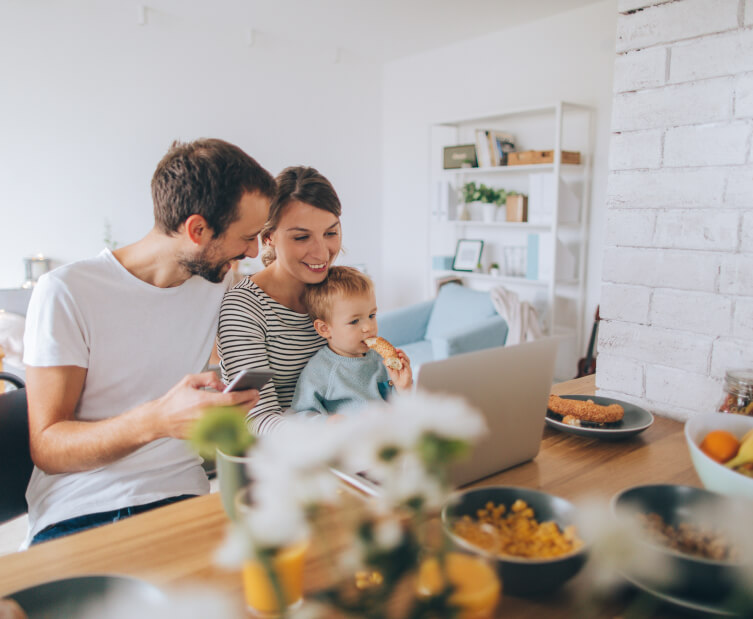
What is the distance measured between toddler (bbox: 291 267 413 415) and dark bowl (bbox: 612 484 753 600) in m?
0.64

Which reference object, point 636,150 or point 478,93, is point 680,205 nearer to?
point 636,150

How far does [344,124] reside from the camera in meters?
5.82

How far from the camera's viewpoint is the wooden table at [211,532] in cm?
72

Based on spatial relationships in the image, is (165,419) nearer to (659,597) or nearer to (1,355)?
(659,597)

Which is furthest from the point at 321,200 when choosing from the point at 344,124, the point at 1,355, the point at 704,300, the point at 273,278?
the point at 344,124

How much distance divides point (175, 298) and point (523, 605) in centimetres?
106

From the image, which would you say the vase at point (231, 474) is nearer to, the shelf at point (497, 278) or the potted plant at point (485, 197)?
the shelf at point (497, 278)

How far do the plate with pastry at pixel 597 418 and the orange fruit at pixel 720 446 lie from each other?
0.91 feet

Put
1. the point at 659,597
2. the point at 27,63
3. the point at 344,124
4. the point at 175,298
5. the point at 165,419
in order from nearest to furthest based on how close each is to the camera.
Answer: the point at 659,597 < the point at 165,419 < the point at 175,298 < the point at 27,63 < the point at 344,124

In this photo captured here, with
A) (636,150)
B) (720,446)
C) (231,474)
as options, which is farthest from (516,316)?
(231,474)

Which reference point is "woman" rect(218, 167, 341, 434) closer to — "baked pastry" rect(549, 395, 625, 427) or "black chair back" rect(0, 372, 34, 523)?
"black chair back" rect(0, 372, 34, 523)

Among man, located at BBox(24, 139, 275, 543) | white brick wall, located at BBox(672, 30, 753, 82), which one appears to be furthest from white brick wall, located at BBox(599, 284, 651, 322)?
man, located at BBox(24, 139, 275, 543)

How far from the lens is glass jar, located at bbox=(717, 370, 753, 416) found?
1.11m

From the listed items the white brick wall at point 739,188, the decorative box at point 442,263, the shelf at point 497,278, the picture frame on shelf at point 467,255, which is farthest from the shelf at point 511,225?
the white brick wall at point 739,188
